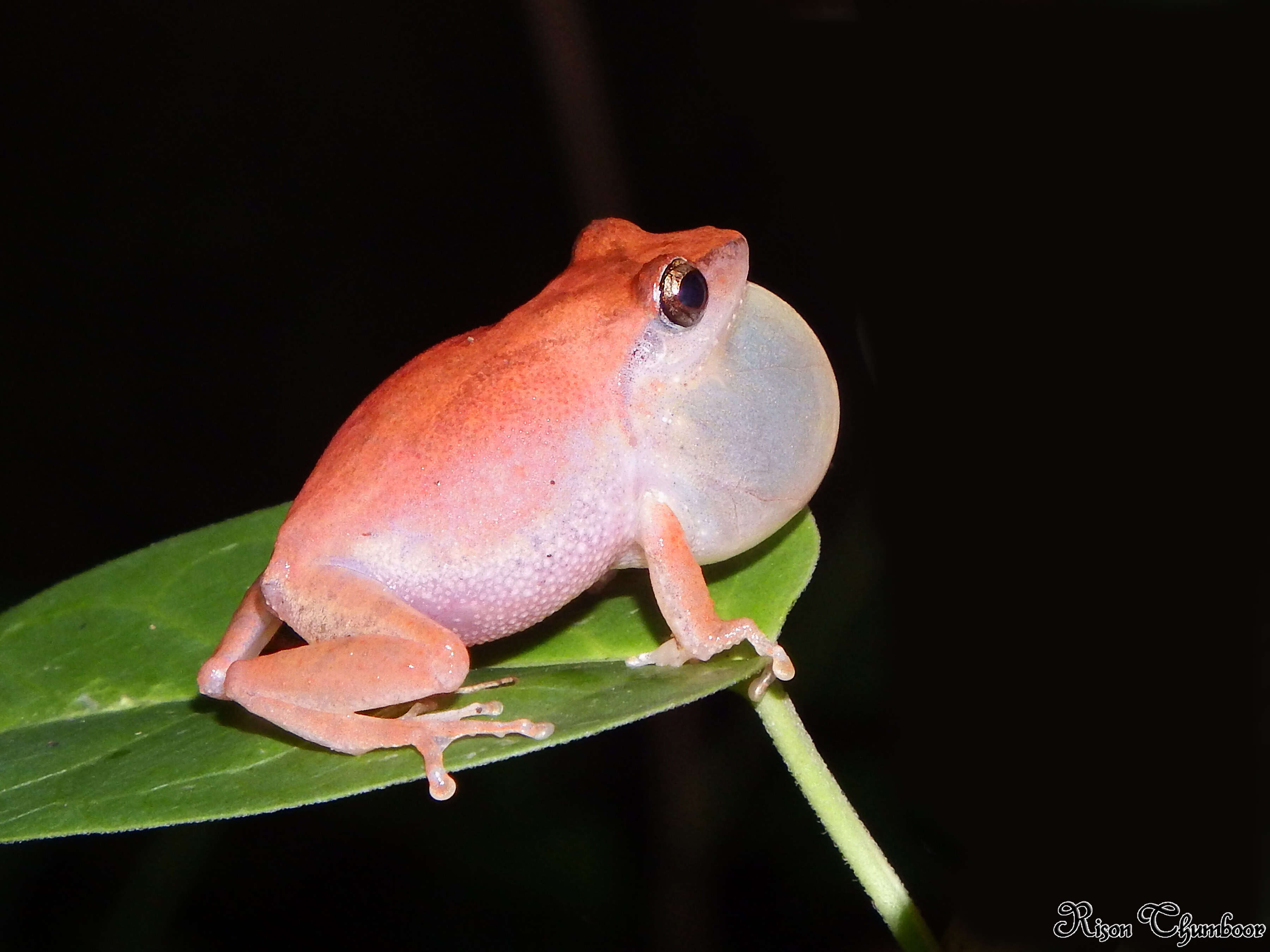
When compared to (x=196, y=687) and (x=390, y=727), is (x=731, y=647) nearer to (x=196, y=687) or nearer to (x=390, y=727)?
(x=390, y=727)

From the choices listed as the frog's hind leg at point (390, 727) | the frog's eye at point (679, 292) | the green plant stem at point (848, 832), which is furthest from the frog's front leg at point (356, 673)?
the frog's eye at point (679, 292)

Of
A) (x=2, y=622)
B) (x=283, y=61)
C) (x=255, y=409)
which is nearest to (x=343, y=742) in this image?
(x=2, y=622)

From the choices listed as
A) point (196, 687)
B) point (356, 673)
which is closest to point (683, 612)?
point (356, 673)

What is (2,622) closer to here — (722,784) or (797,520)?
(797,520)

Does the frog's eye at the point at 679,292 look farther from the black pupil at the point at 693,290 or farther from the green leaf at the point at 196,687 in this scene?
the green leaf at the point at 196,687

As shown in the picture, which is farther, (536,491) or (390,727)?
(536,491)

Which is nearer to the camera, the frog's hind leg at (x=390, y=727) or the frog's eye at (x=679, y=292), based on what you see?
the frog's hind leg at (x=390, y=727)
